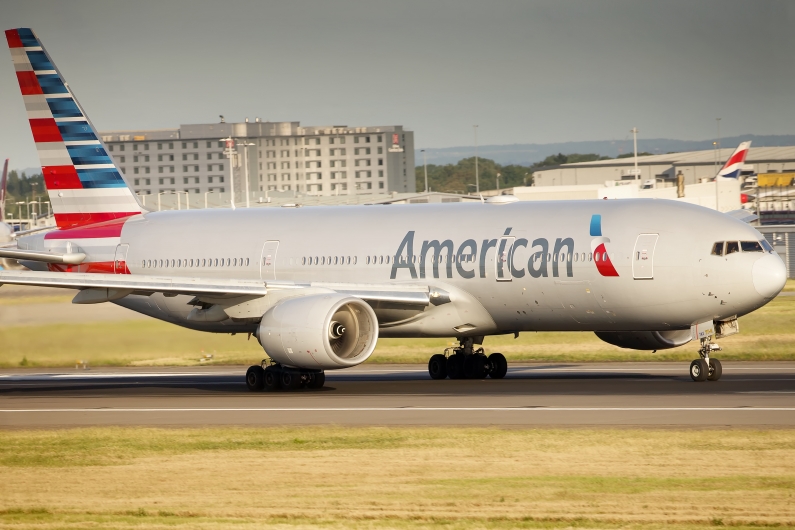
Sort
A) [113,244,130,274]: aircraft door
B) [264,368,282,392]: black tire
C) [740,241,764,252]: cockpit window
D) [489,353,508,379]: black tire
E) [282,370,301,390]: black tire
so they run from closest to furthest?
[740,241,764,252]: cockpit window < [282,370,301,390]: black tire < [264,368,282,392]: black tire < [489,353,508,379]: black tire < [113,244,130,274]: aircraft door

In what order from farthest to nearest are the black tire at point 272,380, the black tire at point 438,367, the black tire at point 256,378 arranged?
the black tire at point 438,367, the black tire at point 256,378, the black tire at point 272,380

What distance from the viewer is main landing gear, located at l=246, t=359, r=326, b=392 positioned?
29047mm

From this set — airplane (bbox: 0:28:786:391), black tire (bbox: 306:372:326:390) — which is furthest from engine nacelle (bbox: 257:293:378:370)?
black tire (bbox: 306:372:326:390)

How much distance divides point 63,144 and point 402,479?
2480 centimetres

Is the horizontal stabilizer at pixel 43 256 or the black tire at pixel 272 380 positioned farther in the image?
the horizontal stabilizer at pixel 43 256

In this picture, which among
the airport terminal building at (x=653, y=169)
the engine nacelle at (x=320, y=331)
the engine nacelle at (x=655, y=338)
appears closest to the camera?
the engine nacelle at (x=320, y=331)

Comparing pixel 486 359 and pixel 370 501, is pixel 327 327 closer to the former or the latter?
pixel 486 359

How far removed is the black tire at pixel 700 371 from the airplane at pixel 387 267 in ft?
0.15

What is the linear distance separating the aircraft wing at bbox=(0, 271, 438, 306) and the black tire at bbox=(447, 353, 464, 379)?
260 centimetres

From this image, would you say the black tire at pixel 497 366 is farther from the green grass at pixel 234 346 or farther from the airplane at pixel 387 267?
the green grass at pixel 234 346

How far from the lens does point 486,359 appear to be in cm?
3203

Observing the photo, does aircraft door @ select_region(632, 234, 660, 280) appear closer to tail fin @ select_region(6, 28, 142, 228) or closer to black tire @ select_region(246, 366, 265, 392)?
black tire @ select_region(246, 366, 265, 392)

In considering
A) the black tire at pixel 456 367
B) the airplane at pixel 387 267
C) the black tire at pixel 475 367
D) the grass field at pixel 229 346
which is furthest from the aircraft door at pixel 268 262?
the black tire at pixel 475 367

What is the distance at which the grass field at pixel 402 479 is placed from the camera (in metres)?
12.4
